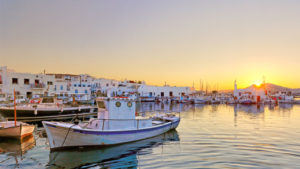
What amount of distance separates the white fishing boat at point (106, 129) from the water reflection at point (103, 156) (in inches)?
20.0

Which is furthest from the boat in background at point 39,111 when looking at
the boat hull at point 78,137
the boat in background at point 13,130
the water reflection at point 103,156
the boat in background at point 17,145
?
the water reflection at point 103,156

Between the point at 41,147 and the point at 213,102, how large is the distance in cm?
6841

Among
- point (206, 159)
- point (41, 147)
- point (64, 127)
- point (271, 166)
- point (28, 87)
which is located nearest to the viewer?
point (271, 166)

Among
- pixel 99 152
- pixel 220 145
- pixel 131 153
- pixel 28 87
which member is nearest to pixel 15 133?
pixel 99 152

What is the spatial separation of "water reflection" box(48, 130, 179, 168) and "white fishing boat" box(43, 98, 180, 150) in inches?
20.0

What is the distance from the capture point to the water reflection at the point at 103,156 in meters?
10.3

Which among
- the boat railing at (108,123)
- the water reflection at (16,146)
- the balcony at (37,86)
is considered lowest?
the water reflection at (16,146)

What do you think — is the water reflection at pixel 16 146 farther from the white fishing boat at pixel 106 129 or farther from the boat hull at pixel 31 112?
the boat hull at pixel 31 112

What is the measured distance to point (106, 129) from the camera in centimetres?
1328

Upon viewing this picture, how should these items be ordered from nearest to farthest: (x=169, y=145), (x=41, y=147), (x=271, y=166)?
(x=271, y=166), (x=41, y=147), (x=169, y=145)

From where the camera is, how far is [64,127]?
39.1ft

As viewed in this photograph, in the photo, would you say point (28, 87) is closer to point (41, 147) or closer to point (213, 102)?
point (41, 147)

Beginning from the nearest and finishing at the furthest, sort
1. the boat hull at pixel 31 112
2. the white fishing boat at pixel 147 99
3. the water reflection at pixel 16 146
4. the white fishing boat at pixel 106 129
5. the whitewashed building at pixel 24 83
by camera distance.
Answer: the water reflection at pixel 16 146 < the white fishing boat at pixel 106 129 < the boat hull at pixel 31 112 < the whitewashed building at pixel 24 83 < the white fishing boat at pixel 147 99

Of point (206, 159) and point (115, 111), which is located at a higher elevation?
point (115, 111)
